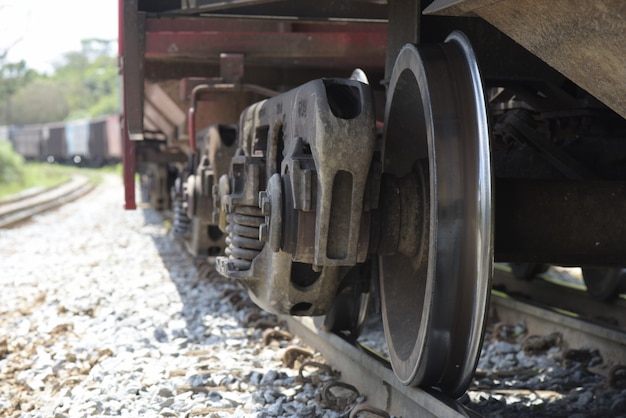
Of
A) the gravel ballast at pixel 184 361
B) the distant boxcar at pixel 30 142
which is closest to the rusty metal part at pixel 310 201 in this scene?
the gravel ballast at pixel 184 361

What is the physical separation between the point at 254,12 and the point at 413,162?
5.08 ft

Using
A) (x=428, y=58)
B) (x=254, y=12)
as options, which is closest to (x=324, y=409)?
(x=428, y=58)

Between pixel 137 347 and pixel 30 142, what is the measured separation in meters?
39.7

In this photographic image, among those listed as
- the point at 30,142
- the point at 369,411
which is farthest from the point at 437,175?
the point at 30,142

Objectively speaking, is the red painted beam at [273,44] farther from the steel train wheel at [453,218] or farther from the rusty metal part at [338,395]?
the rusty metal part at [338,395]

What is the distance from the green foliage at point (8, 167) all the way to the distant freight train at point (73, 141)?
10.3ft

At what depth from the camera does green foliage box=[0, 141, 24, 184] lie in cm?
2406

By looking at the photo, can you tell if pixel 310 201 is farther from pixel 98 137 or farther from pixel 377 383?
pixel 98 137

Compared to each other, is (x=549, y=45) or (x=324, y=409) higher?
(x=549, y=45)

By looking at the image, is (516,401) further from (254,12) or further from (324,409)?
(254,12)

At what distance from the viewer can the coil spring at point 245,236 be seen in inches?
120

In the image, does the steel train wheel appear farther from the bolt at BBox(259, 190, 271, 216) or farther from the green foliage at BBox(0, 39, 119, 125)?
the green foliage at BBox(0, 39, 119, 125)

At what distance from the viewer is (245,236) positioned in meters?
3.09

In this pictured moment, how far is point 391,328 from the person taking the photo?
9.47 ft
